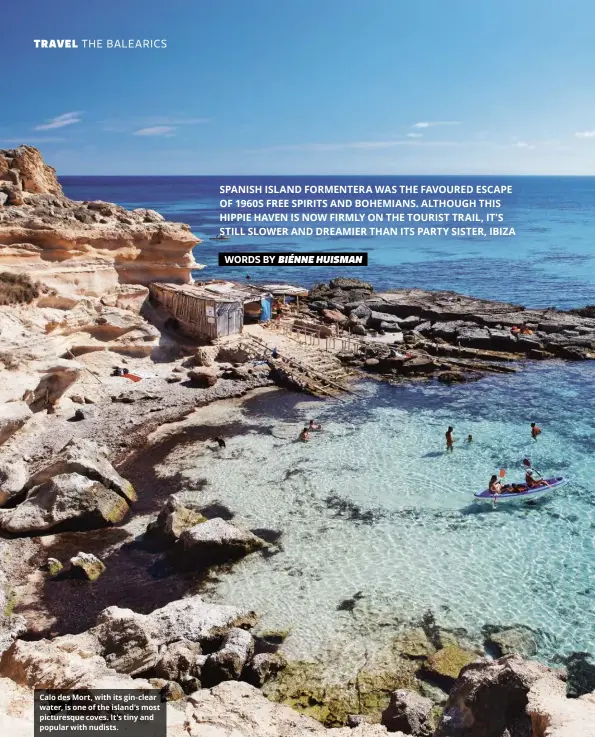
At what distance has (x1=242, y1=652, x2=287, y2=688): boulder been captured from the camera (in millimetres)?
12102

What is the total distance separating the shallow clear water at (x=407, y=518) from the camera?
563 inches

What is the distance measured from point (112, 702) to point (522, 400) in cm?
2372

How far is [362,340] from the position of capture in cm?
3762

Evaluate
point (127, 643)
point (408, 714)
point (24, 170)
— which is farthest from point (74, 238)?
point (408, 714)

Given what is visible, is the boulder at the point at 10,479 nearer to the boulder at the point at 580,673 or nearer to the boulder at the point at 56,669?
the boulder at the point at 56,669

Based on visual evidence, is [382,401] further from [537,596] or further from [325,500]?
[537,596]

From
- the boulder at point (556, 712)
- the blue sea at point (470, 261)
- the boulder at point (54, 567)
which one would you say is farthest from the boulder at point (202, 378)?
the blue sea at point (470, 261)

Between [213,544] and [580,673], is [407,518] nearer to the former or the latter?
[213,544]

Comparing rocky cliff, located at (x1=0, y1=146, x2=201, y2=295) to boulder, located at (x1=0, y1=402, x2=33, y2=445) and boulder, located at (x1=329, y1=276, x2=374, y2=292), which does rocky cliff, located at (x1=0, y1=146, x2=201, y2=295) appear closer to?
boulder, located at (x1=0, y1=402, x2=33, y2=445)

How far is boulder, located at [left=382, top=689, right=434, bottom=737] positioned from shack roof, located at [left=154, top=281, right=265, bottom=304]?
79.3 feet

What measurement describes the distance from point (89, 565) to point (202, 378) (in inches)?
561

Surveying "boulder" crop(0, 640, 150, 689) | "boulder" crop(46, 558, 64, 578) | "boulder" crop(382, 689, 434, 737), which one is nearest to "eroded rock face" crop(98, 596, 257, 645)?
"boulder" crop(0, 640, 150, 689)

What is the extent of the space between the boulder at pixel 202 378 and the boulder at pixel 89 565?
13880 millimetres

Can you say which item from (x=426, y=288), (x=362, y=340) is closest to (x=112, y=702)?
(x=362, y=340)
